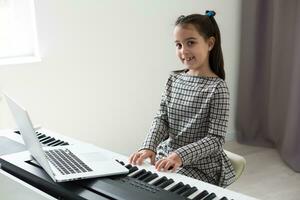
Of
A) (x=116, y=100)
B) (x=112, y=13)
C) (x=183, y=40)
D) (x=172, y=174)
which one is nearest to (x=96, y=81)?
(x=116, y=100)

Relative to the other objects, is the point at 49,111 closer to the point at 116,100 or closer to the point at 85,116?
the point at 85,116

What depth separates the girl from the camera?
1.59 m

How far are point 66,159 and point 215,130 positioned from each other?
1.86 ft

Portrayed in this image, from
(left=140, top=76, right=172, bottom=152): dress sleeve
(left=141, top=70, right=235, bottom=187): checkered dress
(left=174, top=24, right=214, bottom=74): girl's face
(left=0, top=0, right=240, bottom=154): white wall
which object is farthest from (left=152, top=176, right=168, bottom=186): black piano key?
(left=0, top=0, right=240, bottom=154): white wall

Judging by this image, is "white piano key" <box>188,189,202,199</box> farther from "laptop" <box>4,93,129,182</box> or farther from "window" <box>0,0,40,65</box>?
"window" <box>0,0,40,65</box>

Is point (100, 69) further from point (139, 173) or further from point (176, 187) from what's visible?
point (176, 187)

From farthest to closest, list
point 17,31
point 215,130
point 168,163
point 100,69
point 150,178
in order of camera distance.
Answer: point 100,69
point 17,31
point 215,130
point 168,163
point 150,178

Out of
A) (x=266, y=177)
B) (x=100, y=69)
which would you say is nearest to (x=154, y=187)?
(x=100, y=69)

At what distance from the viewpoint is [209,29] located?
5.48 feet

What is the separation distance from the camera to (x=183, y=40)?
5.44 feet

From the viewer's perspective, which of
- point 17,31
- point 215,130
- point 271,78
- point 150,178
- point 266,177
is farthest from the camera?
point 271,78

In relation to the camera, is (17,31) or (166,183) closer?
(166,183)

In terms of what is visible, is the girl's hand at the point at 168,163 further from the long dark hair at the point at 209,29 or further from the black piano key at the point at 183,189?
the long dark hair at the point at 209,29

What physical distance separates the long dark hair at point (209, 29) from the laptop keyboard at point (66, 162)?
0.66 m
